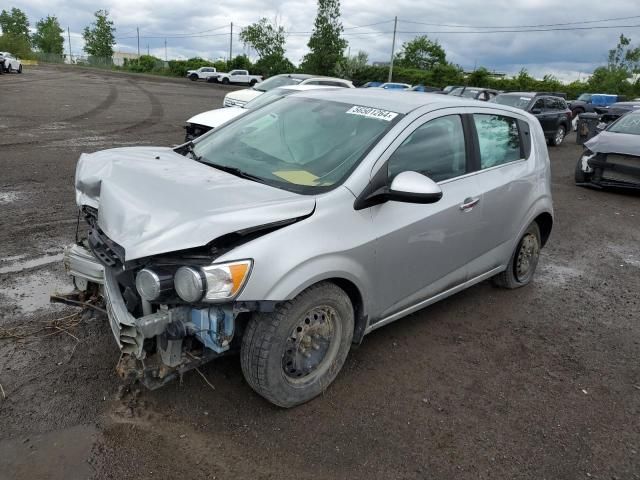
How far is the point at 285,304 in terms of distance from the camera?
9.35 ft

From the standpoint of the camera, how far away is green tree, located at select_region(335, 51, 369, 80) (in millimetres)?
52578

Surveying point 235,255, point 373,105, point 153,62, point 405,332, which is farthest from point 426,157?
point 153,62

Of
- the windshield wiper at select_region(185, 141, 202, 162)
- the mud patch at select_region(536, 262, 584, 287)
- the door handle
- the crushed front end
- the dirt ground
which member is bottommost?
the dirt ground

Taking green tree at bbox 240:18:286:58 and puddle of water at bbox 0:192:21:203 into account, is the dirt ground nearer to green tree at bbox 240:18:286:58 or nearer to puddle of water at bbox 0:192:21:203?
puddle of water at bbox 0:192:21:203

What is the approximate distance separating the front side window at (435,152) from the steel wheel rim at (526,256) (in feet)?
4.54

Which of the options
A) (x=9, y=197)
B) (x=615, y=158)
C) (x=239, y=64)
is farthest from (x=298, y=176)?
(x=239, y=64)

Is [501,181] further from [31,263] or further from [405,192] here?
[31,263]

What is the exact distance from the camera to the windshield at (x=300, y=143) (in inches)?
131

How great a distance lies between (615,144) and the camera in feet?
33.1

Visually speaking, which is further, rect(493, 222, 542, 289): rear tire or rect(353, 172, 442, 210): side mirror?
rect(493, 222, 542, 289): rear tire

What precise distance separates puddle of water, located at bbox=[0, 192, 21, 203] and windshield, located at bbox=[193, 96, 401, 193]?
3787 millimetres

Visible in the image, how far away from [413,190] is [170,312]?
1.46 m

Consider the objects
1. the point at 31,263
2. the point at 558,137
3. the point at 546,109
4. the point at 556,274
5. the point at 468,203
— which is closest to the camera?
the point at 468,203

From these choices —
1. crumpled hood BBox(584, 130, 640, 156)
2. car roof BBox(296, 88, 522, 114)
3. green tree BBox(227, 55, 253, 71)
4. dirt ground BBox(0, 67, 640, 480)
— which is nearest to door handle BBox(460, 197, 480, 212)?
car roof BBox(296, 88, 522, 114)
